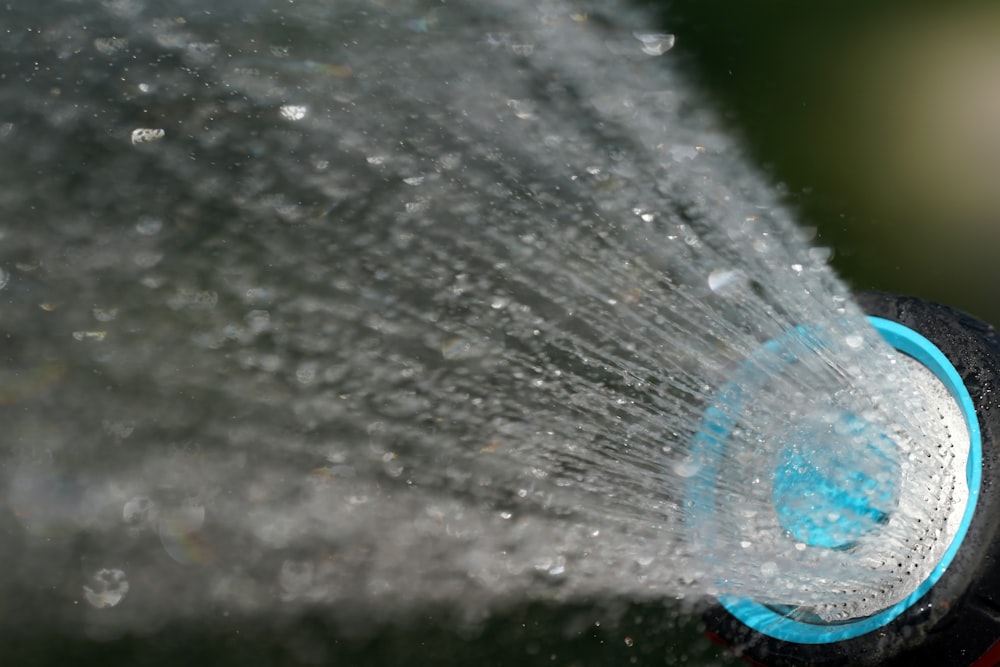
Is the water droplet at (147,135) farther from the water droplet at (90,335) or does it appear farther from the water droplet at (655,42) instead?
the water droplet at (655,42)

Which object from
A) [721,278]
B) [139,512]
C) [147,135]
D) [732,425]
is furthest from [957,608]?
[147,135]

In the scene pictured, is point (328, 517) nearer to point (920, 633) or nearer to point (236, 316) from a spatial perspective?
point (236, 316)

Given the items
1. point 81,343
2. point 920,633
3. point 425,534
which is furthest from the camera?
point 81,343

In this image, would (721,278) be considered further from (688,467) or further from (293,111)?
(293,111)

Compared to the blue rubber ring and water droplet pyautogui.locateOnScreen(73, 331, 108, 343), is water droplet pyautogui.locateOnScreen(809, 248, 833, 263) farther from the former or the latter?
water droplet pyautogui.locateOnScreen(73, 331, 108, 343)

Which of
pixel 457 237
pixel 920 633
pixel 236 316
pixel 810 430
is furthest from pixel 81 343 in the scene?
pixel 920 633

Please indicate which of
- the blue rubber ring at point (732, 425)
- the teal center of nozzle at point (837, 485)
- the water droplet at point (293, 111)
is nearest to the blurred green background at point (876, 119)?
the blue rubber ring at point (732, 425)
